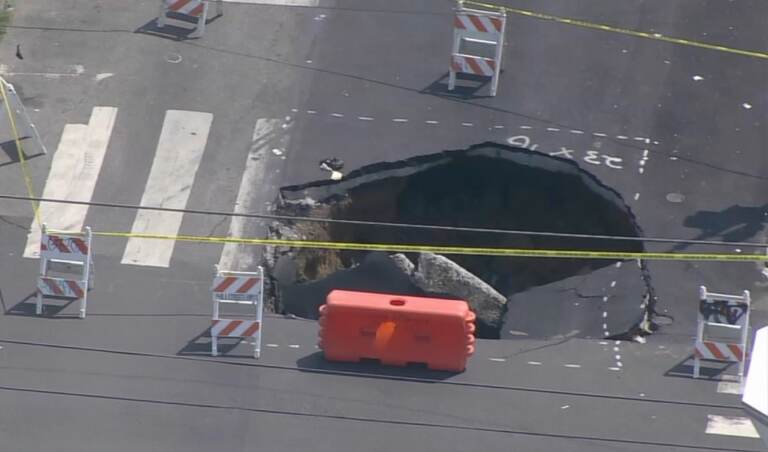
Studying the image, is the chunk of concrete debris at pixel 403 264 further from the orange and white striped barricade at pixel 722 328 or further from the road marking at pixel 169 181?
the orange and white striped barricade at pixel 722 328

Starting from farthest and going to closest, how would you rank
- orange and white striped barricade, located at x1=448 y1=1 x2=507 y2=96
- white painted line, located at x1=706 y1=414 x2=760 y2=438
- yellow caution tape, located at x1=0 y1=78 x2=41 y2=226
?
1. orange and white striped barricade, located at x1=448 y1=1 x2=507 y2=96
2. yellow caution tape, located at x1=0 y1=78 x2=41 y2=226
3. white painted line, located at x1=706 y1=414 x2=760 y2=438

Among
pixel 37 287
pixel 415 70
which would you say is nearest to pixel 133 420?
pixel 37 287

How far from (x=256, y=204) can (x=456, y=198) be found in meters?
2.79

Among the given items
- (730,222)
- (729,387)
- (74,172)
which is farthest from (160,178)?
(729,387)

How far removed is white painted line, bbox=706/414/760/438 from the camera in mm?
17156

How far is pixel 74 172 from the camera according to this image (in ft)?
68.3

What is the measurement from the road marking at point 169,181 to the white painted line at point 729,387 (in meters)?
6.90

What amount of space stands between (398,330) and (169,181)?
440cm

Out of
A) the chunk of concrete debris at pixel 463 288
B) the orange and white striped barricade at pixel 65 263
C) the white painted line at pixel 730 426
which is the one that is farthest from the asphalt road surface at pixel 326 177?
the chunk of concrete debris at pixel 463 288

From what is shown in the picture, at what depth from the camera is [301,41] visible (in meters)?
22.7

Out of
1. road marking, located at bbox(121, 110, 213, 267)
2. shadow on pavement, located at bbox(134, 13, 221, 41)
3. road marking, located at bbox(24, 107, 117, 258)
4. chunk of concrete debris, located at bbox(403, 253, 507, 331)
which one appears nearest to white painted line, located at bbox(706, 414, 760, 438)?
chunk of concrete debris, located at bbox(403, 253, 507, 331)

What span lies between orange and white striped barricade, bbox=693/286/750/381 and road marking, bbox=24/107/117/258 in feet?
25.8

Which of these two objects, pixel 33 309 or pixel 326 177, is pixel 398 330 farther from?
pixel 33 309

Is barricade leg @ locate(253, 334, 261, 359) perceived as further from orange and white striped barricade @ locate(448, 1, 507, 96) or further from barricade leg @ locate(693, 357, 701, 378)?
orange and white striped barricade @ locate(448, 1, 507, 96)
